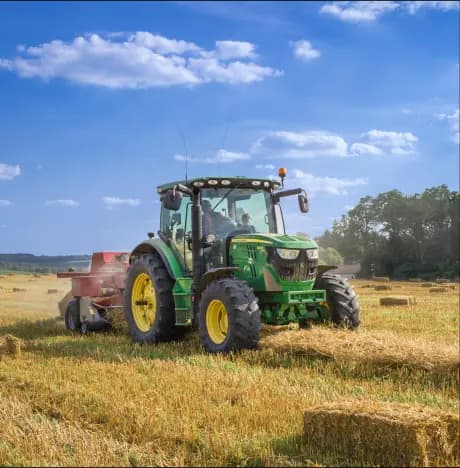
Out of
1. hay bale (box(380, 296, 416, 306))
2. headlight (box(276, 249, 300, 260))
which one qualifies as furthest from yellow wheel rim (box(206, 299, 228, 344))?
hay bale (box(380, 296, 416, 306))

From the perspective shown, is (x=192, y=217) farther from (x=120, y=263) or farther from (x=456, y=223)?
(x=456, y=223)

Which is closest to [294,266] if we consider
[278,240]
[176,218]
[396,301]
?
[278,240]

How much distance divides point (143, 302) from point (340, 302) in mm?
3095

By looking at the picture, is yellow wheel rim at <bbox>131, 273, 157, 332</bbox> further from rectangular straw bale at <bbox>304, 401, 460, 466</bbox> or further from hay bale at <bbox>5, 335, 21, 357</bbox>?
rectangular straw bale at <bbox>304, 401, 460, 466</bbox>

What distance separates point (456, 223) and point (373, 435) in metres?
55.4

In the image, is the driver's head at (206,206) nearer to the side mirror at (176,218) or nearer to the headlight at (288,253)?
the side mirror at (176,218)

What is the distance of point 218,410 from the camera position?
598 cm

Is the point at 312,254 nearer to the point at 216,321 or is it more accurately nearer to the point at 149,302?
the point at 216,321

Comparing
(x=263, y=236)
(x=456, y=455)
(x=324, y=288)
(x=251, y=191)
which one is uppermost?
(x=251, y=191)

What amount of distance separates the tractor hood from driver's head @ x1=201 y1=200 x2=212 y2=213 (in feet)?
1.91

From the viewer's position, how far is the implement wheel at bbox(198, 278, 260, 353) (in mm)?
9000

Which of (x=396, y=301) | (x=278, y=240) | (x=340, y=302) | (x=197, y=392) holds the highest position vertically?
(x=278, y=240)

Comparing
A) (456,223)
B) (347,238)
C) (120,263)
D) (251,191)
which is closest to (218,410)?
(251,191)

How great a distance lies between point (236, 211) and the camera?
34.7ft
